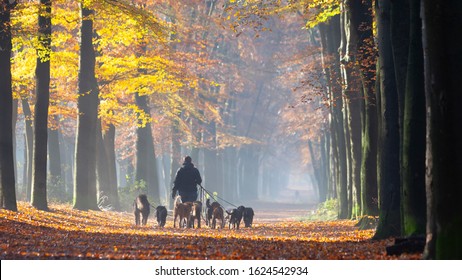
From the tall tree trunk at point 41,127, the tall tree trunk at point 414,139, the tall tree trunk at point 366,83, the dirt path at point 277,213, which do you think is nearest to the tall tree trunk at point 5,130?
→ the tall tree trunk at point 41,127


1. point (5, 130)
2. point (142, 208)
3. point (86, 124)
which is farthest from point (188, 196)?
point (86, 124)

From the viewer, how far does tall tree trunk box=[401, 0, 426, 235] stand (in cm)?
1210

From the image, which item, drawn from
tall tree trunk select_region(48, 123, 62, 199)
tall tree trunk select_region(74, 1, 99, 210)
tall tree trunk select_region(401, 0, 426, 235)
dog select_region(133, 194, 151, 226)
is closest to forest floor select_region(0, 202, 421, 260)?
tall tree trunk select_region(401, 0, 426, 235)

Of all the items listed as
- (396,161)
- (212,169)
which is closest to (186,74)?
(396,161)

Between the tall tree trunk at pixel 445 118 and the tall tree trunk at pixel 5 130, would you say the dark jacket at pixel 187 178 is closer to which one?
the tall tree trunk at pixel 5 130

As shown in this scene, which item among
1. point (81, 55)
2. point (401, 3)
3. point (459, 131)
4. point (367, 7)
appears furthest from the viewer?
point (81, 55)

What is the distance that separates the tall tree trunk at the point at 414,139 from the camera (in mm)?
12102

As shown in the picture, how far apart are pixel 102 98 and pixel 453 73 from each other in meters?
27.5

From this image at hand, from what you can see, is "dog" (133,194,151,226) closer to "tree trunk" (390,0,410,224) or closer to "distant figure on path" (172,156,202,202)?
"distant figure on path" (172,156,202,202)

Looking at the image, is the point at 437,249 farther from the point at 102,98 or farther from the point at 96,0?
the point at 102,98

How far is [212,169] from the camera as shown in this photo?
55656 millimetres

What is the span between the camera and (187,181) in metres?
23.5

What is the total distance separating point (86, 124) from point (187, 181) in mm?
7362

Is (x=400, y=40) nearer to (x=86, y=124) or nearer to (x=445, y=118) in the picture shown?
(x=445, y=118)
